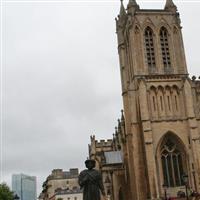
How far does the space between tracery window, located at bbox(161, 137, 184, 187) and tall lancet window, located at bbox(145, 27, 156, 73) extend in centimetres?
1018

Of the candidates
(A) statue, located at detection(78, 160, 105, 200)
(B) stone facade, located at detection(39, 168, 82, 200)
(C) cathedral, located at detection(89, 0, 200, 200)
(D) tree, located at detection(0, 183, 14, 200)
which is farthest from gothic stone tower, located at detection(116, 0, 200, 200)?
(B) stone facade, located at detection(39, 168, 82, 200)

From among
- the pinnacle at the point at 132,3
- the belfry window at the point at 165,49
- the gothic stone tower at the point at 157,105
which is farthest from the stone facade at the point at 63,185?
the pinnacle at the point at 132,3

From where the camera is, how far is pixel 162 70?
58781 mm

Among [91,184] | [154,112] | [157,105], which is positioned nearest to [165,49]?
[157,105]

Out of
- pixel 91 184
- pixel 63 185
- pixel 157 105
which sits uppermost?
pixel 157 105

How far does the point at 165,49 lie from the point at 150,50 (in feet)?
7.26

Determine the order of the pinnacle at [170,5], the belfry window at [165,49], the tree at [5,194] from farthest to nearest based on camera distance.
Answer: the tree at [5,194] < the pinnacle at [170,5] < the belfry window at [165,49]

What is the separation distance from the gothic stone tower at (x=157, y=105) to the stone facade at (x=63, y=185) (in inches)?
1851

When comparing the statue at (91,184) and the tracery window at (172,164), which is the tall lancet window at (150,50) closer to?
the tracery window at (172,164)

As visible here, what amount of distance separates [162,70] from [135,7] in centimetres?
1020

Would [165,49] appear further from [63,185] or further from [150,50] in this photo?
[63,185]

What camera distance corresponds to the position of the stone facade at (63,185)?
104 m

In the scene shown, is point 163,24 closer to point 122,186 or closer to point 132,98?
point 132,98

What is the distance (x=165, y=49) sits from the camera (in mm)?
60781
